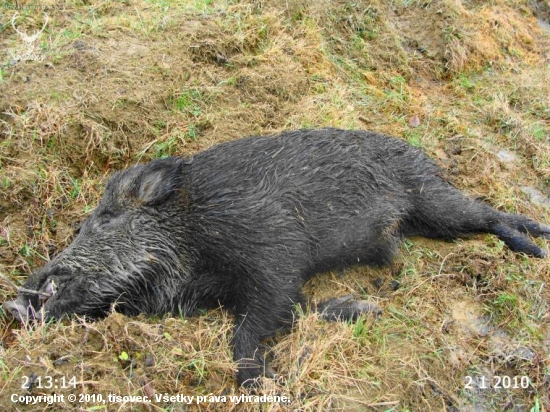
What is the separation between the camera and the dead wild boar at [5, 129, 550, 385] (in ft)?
11.0

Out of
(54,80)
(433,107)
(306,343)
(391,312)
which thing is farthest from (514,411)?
(54,80)

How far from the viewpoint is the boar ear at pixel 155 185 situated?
3.58 metres

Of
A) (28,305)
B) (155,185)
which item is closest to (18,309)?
(28,305)

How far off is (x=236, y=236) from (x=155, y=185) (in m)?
0.72

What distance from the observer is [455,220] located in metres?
4.20

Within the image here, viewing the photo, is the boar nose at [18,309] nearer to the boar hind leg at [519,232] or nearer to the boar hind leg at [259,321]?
the boar hind leg at [259,321]

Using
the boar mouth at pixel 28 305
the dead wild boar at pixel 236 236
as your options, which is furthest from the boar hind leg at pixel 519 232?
the boar mouth at pixel 28 305

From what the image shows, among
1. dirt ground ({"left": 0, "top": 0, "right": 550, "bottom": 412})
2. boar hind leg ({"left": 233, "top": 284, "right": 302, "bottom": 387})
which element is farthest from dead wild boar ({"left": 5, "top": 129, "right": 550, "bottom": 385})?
dirt ground ({"left": 0, "top": 0, "right": 550, "bottom": 412})

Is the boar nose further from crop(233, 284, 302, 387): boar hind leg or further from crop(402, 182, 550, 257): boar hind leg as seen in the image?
crop(402, 182, 550, 257): boar hind leg

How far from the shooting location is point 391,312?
12.1 feet

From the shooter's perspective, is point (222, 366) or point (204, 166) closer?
point (222, 366)

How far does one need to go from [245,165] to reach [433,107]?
10.3 ft

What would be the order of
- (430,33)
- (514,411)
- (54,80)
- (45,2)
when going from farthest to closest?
(430,33), (45,2), (54,80), (514,411)

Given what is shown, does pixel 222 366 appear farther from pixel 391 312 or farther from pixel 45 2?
pixel 45 2
